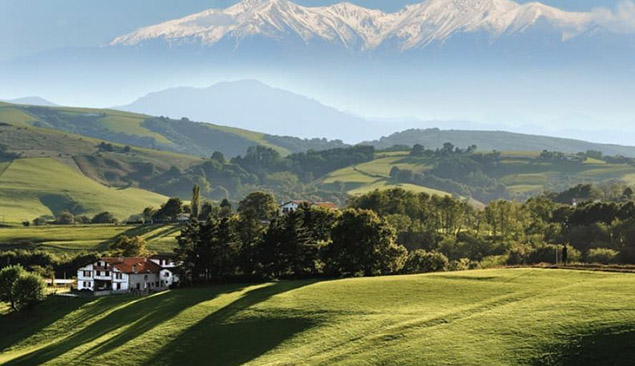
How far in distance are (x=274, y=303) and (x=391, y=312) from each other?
1476cm

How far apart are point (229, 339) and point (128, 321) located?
17.5 m

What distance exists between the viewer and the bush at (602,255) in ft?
388

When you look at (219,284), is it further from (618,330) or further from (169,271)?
(618,330)

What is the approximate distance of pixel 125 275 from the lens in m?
113

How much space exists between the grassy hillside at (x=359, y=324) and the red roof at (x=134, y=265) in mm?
16472

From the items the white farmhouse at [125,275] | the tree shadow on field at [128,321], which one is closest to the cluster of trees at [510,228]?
the white farmhouse at [125,275]

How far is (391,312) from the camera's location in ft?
234

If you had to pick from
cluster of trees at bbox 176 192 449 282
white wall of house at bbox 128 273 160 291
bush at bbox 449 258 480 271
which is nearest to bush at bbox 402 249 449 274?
cluster of trees at bbox 176 192 449 282

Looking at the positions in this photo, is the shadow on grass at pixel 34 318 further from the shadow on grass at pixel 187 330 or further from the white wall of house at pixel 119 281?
the white wall of house at pixel 119 281

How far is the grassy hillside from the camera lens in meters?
57.1

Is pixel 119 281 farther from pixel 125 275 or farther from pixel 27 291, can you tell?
pixel 27 291

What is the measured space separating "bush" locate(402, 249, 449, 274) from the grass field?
6539 cm

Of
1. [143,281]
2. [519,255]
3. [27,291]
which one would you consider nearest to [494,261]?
[519,255]

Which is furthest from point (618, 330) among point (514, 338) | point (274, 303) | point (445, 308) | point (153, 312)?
point (153, 312)
